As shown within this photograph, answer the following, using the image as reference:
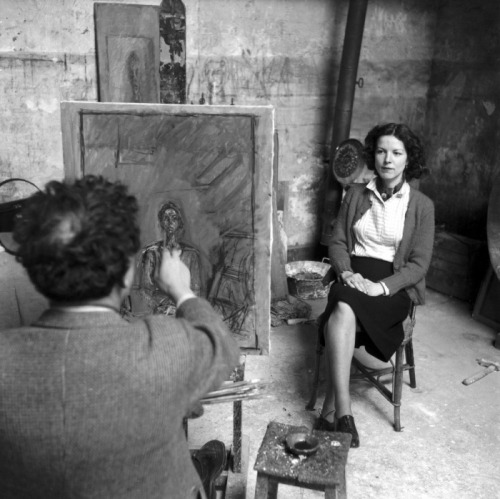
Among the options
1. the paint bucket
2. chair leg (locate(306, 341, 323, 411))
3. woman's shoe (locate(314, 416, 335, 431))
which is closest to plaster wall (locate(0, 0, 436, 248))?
the paint bucket

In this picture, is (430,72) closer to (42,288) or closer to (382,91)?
(382,91)

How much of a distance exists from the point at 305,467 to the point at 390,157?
1706 mm

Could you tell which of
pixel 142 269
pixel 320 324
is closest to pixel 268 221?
pixel 142 269

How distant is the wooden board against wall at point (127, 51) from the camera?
13.7ft

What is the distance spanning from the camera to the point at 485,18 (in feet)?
16.3

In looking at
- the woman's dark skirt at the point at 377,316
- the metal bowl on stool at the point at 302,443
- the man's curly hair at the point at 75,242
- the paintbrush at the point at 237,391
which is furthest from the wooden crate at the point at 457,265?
the man's curly hair at the point at 75,242

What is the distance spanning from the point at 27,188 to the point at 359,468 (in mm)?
2912

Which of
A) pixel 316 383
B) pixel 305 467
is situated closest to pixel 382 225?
pixel 316 383

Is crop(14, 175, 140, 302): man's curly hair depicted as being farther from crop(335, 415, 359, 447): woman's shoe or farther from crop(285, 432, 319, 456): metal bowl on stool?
crop(335, 415, 359, 447): woman's shoe

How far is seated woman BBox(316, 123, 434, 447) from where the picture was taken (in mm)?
2982

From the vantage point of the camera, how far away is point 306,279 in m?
4.89

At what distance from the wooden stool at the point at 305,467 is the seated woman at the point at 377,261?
29.5 inches

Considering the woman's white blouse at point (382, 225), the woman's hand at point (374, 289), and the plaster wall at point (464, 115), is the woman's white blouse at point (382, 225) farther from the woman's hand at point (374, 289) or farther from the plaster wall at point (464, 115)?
the plaster wall at point (464, 115)

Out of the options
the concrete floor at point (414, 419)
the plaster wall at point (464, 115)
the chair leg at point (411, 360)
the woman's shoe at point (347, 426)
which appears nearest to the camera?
the concrete floor at point (414, 419)
